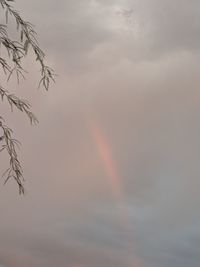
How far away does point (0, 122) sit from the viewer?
13781 millimetres

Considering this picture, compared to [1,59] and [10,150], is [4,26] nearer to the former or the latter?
[1,59]

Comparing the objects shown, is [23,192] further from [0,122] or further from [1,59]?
[1,59]

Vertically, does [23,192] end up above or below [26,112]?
below

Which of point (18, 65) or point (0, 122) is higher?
point (18, 65)

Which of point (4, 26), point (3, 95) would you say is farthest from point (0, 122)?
point (4, 26)

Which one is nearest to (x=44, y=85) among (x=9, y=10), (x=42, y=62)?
(x=42, y=62)

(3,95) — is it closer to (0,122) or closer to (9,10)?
(0,122)

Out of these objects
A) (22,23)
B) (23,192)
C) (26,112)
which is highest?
(22,23)

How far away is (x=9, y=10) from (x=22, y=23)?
286mm

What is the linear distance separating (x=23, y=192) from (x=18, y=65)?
1951mm

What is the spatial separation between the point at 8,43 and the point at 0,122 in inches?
48.5

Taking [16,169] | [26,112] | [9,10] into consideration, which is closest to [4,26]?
[9,10]

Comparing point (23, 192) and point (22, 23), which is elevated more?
point (22, 23)

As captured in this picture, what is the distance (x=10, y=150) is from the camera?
13.9 m
